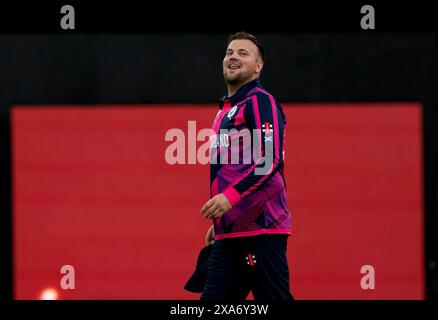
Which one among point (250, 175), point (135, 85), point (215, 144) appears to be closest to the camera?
point (250, 175)

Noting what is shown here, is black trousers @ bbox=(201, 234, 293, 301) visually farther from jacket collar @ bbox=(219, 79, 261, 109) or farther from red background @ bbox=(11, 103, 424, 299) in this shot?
red background @ bbox=(11, 103, 424, 299)

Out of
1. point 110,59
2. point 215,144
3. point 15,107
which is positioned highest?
point 110,59

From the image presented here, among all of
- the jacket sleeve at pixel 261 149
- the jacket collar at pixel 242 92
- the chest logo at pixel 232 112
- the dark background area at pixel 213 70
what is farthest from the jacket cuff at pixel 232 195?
the dark background area at pixel 213 70

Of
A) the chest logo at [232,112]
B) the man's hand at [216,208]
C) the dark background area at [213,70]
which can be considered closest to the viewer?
the man's hand at [216,208]

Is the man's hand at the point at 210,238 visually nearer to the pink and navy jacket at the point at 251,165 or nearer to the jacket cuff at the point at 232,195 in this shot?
the pink and navy jacket at the point at 251,165

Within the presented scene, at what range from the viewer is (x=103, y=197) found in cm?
676

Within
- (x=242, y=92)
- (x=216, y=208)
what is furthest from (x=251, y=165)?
(x=242, y=92)

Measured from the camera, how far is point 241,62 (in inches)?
164

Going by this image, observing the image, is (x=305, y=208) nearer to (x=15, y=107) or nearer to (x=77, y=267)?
(x=77, y=267)

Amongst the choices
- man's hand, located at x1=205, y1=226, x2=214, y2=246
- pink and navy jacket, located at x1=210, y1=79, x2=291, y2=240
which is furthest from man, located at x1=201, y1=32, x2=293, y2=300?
man's hand, located at x1=205, y1=226, x2=214, y2=246

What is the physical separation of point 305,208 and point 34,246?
8.43 ft

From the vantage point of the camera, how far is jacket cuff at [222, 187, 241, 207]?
12.0 feet

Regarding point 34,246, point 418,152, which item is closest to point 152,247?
point 34,246

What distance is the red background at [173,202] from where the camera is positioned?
664cm
